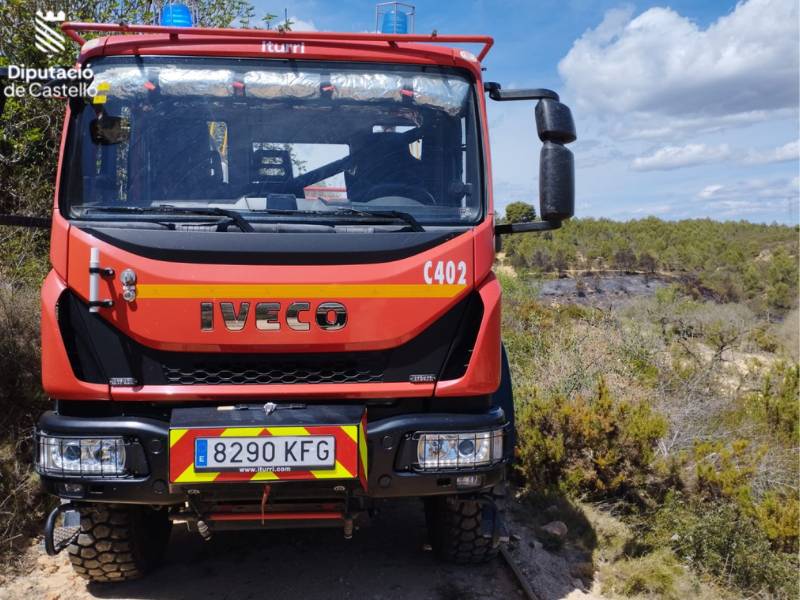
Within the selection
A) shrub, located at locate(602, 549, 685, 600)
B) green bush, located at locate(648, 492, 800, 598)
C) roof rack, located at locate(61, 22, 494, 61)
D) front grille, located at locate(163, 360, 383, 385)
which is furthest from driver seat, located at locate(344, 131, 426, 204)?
green bush, located at locate(648, 492, 800, 598)

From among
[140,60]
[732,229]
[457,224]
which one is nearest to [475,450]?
[457,224]

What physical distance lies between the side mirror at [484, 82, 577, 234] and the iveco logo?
130cm

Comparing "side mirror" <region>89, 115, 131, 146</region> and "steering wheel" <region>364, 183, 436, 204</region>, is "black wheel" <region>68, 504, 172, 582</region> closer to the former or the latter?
"side mirror" <region>89, 115, 131, 146</region>

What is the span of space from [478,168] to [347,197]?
2.36 feet

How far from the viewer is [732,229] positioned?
4762 cm

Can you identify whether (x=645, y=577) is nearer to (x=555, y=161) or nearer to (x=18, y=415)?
(x=555, y=161)

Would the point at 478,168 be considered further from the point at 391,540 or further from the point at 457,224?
the point at 391,540

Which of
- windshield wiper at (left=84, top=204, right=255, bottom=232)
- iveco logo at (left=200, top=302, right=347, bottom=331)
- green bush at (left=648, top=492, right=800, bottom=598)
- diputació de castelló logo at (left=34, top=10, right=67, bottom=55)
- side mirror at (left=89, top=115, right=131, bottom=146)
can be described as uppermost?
diputació de castelló logo at (left=34, top=10, right=67, bottom=55)

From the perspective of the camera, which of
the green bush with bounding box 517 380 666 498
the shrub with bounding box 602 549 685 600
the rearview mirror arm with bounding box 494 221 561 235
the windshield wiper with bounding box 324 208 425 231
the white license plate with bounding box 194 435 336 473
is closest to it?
the white license plate with bounding box 194 435 336 473

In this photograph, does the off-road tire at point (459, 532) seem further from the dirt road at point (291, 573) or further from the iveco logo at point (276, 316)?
the iveco logo at point (276, 316)

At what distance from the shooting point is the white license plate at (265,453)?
326 cm

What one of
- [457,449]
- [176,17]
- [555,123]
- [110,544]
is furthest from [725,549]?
[176,17]

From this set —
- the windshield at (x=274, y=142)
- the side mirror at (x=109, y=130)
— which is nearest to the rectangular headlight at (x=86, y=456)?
the windshield at (x=274, y=142)

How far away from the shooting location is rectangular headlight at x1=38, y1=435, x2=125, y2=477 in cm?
336
